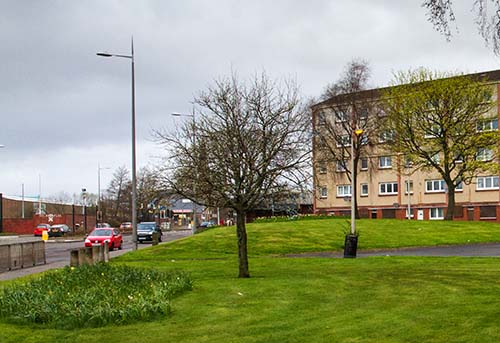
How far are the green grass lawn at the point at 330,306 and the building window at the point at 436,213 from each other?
5511 cm

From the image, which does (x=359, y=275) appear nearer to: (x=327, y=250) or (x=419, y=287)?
(x=419, y=287)

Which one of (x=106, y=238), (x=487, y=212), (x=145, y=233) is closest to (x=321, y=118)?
(x=145, y=233)

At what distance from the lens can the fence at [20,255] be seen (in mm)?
26109

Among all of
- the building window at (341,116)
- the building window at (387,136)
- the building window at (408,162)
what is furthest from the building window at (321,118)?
the building window at (408,162)

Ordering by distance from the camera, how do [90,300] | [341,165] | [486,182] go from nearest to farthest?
1. [90,300]
2. [341,165]
3. [486,182]

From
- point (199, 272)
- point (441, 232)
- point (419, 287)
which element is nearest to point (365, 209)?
point (441, 232)

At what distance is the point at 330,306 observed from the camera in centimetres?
1239

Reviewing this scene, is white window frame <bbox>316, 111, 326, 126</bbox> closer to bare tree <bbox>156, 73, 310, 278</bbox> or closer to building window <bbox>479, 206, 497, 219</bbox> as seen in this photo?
building window <bbox>479, 206, 497, 219</bbox>

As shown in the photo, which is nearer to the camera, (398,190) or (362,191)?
(398,190)

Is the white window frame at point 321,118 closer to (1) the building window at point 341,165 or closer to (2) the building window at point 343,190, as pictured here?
(1) the building window at point 341,165

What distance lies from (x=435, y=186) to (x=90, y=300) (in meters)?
70.4

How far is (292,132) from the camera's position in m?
19.8

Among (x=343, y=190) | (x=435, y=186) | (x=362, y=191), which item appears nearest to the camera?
(x=435, y=186)

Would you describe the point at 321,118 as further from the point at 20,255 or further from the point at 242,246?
the point at 242,246
